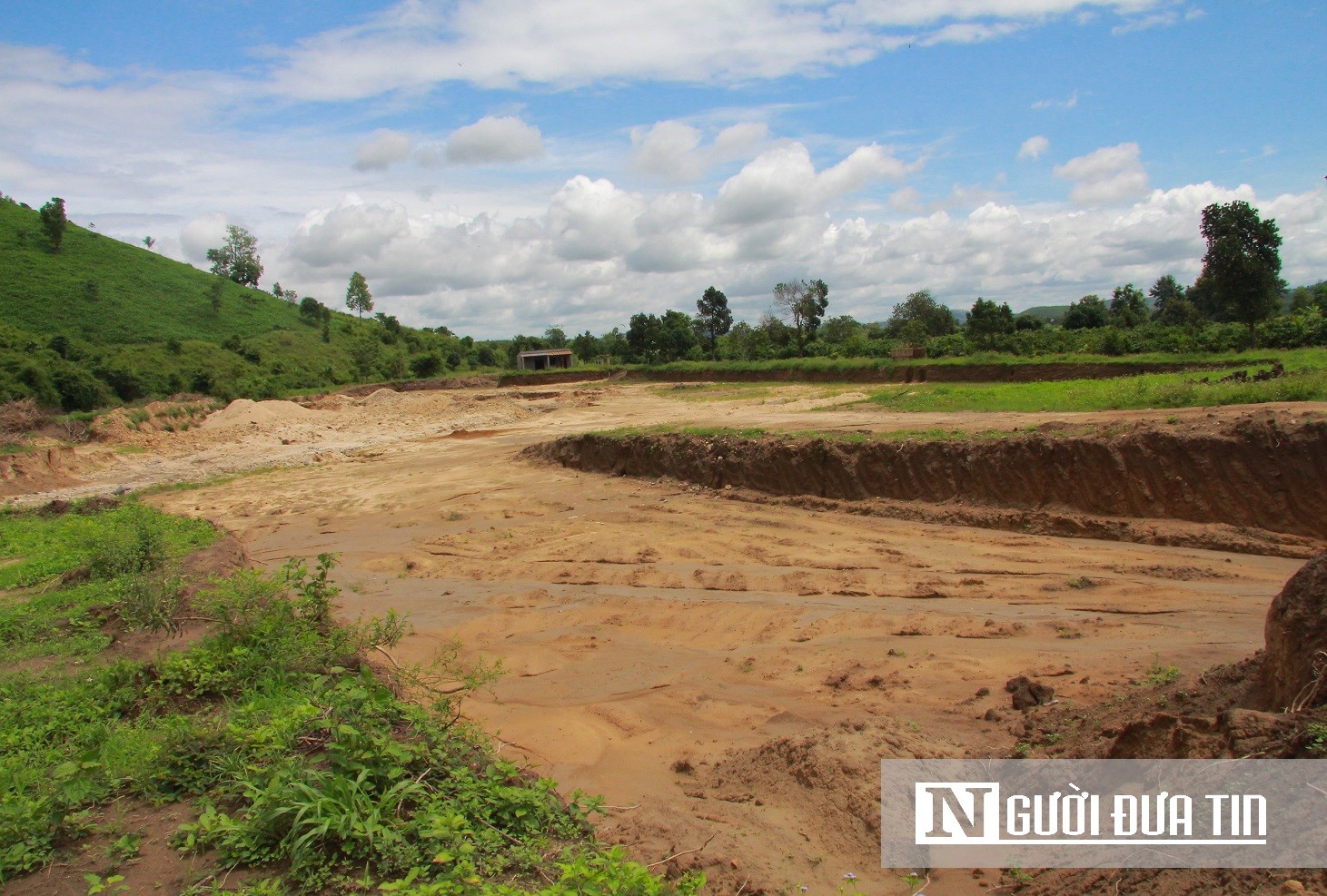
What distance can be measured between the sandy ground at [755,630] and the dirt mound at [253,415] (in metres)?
16.4

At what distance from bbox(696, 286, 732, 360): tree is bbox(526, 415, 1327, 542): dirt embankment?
5278 centimetres

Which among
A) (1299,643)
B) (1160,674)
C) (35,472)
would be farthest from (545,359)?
(1299,643)

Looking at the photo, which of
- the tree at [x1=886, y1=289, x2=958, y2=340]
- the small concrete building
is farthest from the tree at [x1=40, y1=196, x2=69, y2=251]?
the tree at [x1=886, y1=289, x2=958, y2=340]

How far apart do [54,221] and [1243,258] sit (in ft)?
251

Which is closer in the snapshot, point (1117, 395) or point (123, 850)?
point (123, 850)

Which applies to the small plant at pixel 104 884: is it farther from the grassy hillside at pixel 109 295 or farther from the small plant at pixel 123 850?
the grassy hillside at pixel 109 295

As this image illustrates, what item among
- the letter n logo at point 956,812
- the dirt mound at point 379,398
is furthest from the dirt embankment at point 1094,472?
the dirt mound at point 379,398

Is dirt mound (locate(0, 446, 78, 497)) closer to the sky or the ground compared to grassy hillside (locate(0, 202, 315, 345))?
closer to the ground

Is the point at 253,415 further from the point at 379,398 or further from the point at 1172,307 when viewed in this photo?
the point at 1172,307

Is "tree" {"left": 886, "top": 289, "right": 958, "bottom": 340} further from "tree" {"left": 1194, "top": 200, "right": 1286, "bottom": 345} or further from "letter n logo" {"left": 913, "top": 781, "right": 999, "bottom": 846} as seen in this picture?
"letter n logo" {"left": 913, "top": 781, "right": 999, "bottom": 846}

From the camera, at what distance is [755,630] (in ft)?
26.8

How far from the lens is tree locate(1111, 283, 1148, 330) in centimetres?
4684

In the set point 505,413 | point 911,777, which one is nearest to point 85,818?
point 911,777

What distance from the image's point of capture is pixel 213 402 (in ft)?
113
